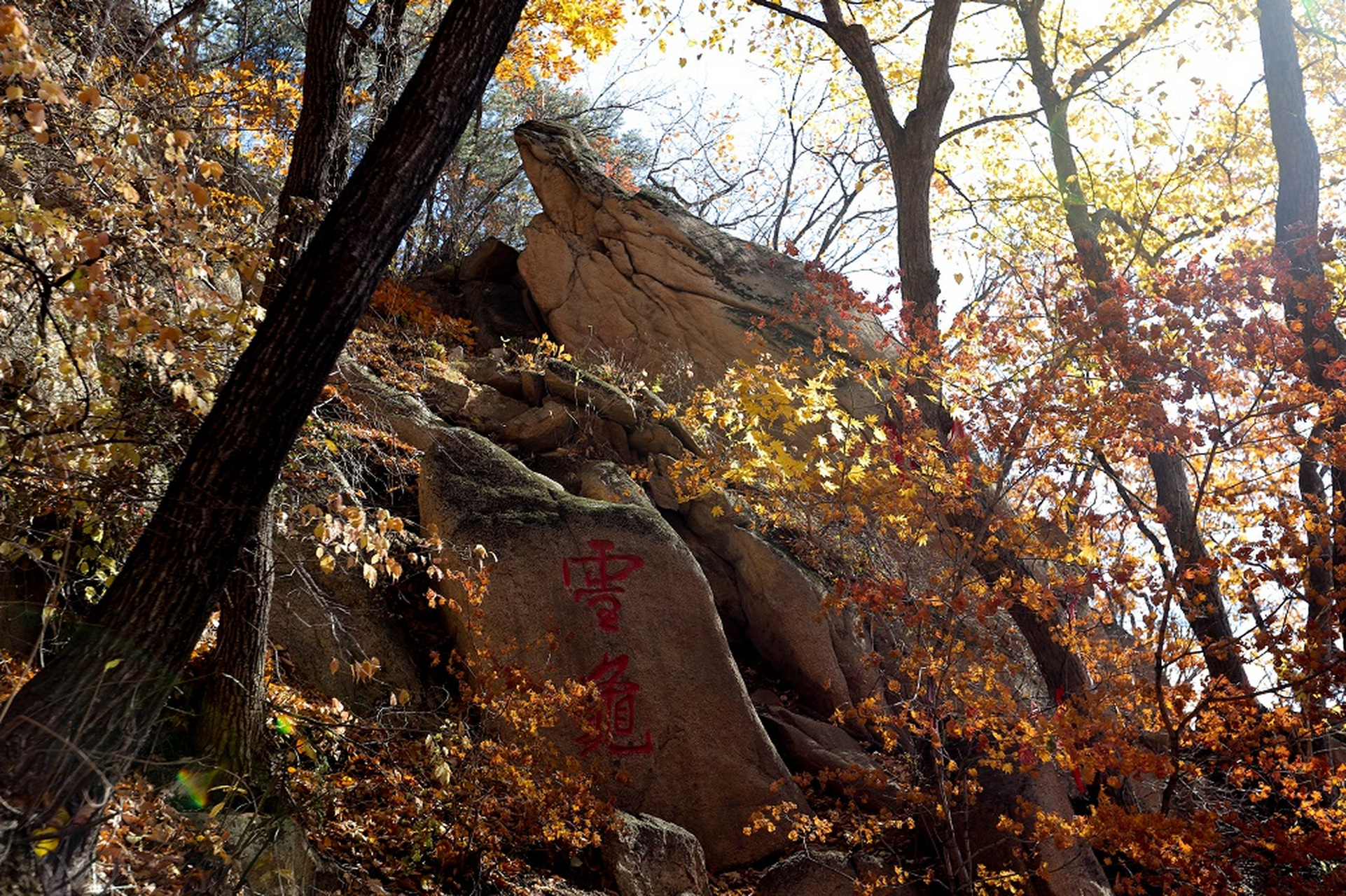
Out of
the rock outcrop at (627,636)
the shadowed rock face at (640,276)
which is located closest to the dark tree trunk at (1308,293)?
the rock outcrop at (627,636)

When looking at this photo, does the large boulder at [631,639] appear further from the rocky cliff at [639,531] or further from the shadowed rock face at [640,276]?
the shadowed rock face at [640,276]

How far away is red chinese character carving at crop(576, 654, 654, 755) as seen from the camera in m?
7.28

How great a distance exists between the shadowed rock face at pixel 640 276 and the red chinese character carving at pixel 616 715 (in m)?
5.40

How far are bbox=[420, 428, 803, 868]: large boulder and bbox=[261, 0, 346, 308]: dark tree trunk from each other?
297cm

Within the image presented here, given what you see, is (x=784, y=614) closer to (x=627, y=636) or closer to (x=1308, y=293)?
(x=627, y=636)

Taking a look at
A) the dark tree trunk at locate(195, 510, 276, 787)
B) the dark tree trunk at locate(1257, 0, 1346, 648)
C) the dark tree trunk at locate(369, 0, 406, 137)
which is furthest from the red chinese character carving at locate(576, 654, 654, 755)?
the dark tree trunk at locate(1257, 0, 1346, 648)

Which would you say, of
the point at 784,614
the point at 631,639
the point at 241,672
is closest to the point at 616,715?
the point at 631,639

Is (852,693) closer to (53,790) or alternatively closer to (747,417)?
(747,417)

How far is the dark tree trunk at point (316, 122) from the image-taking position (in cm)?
540

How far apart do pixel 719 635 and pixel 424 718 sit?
2.54 metres

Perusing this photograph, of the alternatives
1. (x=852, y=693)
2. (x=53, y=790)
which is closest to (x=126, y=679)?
(x=53, y=790)

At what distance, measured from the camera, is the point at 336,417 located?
24.4 feet

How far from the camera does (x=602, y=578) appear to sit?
788 centimetres

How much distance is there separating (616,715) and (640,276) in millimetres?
6951
